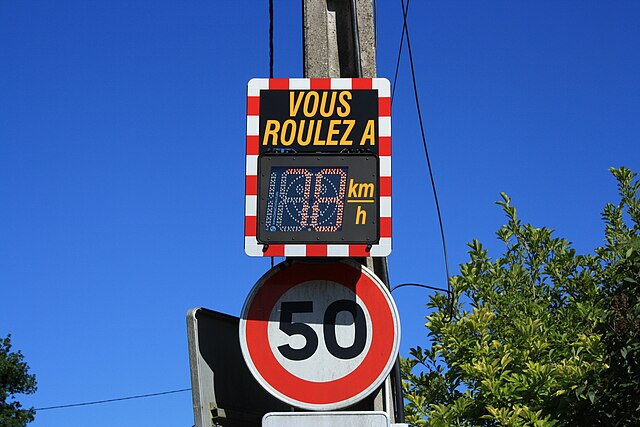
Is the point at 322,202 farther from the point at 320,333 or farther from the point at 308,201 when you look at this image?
the point at 320,333

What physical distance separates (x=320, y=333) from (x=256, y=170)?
0.67 meters

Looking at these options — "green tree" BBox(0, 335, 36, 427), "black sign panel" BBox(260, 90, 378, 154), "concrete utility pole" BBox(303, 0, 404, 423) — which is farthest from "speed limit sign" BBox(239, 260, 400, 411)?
"green tree" BBox(0, 335, 36, 427)

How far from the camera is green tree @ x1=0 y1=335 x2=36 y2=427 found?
131 feet

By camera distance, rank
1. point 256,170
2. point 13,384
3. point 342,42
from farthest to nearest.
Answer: point 13,384 < point 342,42 < point 256,170

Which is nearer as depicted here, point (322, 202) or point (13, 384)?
point (322, 202)

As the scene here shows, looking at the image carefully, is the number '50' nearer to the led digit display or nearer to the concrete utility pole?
the led digit display

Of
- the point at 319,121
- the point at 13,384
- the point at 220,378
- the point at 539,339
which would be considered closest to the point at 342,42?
the point at 319,121

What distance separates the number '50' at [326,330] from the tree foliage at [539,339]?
252 centimetres

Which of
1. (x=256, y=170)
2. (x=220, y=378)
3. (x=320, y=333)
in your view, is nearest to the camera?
(x=220, y=378)

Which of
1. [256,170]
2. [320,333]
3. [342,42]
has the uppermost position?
[342,42]

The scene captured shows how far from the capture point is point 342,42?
14.8 ft

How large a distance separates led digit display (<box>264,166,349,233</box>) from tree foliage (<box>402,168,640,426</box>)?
2655 millimetres

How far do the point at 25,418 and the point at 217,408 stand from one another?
1579 inches

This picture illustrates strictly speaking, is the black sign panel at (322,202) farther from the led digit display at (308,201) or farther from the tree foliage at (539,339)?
the tree foliage at (539,339)
